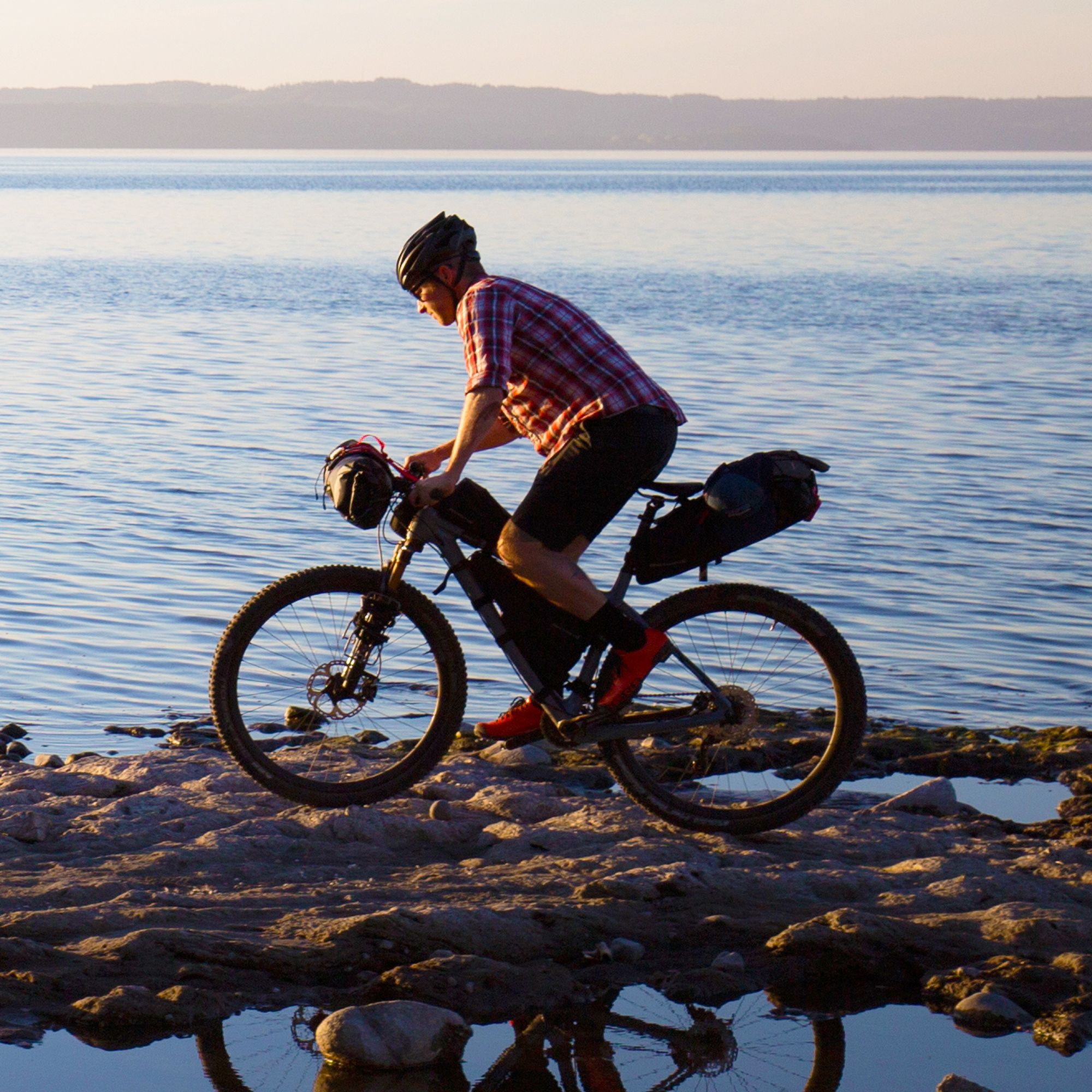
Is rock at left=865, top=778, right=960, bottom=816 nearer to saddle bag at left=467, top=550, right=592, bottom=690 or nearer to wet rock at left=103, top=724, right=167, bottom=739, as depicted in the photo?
saddle bag at left=467, top=550, right=592, bottom=690

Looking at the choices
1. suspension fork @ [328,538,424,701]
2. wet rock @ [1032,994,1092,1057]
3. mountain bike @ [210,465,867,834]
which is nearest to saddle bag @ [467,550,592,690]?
mountain bike @ [210,465,867,834]

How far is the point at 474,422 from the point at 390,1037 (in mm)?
1957

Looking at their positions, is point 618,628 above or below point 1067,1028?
above

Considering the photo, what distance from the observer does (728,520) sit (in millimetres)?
5676

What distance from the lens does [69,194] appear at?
9781 cm

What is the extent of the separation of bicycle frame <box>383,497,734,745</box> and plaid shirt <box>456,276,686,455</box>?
1.38 ft

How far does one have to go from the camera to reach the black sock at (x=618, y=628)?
568 centimetres

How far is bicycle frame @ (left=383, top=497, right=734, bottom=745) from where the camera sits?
5.75m

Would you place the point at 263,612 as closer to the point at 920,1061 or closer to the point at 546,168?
the point at 920,1061

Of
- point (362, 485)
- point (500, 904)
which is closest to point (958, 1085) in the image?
point (500, 904)

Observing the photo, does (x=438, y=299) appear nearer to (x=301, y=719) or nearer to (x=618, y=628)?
(x=618, y=628)

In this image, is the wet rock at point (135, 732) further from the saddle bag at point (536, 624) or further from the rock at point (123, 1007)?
the rock at point (123, 1007)

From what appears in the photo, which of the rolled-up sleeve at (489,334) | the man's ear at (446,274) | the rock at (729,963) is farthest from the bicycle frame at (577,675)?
the rock at (729,963)

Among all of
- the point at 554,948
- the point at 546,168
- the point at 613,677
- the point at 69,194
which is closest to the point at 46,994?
the point at 554,948
